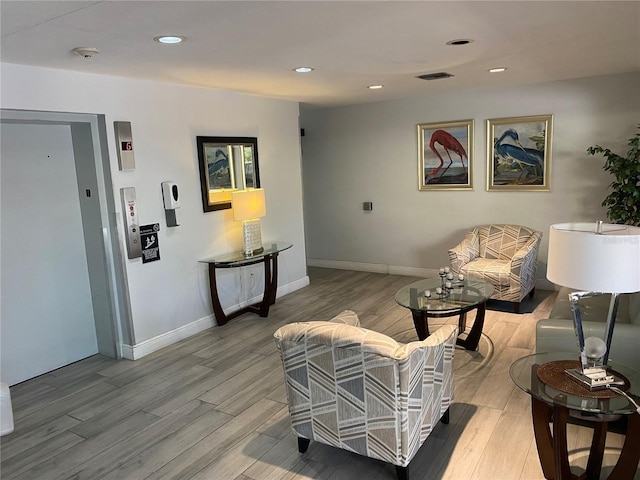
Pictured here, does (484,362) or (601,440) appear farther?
(484,362)

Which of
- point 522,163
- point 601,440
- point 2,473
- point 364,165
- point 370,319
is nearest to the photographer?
point 601,440

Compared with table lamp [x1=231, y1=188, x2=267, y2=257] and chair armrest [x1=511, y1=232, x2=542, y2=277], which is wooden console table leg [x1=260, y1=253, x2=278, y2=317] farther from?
chair armrest [x1=511, y1=232, x2=542, y2=277]

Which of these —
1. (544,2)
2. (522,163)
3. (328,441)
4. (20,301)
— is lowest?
(328,441)

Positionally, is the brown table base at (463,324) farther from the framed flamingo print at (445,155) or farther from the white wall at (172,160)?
the framed flamingo print at (445,155)

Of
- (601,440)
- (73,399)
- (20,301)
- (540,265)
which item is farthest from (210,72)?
(540,265)

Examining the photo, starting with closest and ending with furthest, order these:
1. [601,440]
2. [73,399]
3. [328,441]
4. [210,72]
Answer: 1. [601,440]
2. [328,441]
3. [73,399]
4. [210,72]

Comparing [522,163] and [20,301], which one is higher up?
[522,163]

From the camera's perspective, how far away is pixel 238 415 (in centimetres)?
323

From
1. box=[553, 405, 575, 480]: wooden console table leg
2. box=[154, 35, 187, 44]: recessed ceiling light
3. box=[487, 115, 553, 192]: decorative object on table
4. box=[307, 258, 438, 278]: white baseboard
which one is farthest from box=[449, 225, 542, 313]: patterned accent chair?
box=[154, 35, 187, 44]: recessed ceiling light

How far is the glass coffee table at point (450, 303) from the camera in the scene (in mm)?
3660

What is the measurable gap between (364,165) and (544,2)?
4.41m

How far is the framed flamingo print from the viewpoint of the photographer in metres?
5.94

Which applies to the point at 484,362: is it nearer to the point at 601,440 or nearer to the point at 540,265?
the point at 601,440

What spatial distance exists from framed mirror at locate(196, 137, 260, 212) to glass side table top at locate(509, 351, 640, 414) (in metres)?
3.37
